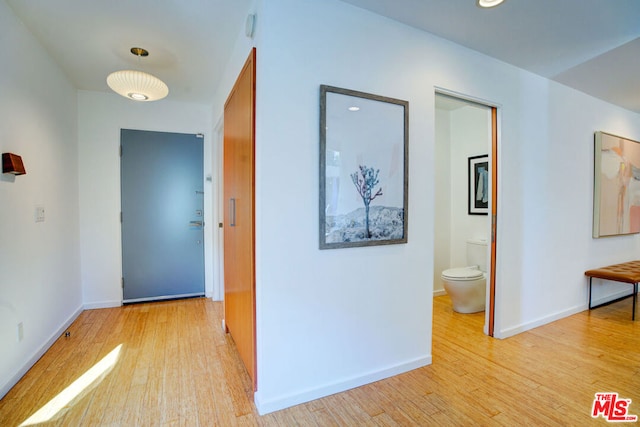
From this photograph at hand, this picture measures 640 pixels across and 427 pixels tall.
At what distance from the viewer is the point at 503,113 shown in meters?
2.57

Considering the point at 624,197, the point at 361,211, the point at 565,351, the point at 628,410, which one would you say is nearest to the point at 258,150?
the point at 361,211

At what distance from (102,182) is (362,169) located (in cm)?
314

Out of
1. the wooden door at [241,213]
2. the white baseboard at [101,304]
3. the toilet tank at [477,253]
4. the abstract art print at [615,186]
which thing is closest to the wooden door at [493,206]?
the toilet tank at [477,253]

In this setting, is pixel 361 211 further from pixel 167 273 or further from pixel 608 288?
pixel 608 288

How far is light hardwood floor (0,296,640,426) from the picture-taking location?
64.0 inches

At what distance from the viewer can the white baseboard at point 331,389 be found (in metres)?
1.67

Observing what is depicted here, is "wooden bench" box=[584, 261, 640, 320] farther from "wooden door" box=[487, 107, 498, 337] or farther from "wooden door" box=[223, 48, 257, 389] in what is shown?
"wooden door" box=[223, 48, 257, 389]

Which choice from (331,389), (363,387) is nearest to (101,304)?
(331,389)

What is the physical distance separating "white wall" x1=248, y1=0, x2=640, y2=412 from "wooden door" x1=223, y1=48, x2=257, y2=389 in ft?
0.46

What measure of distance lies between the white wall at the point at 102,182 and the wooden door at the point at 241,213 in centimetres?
168

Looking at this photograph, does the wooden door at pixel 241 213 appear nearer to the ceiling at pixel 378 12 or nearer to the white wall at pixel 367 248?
the white wall at pixel 367 248

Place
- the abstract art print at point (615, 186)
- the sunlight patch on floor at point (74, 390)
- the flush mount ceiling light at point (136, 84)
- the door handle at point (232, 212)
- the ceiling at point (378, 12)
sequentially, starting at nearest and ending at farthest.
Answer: the sunlight patch on floor at point (74, 390), the ceiling at point (378, 12), the flush mount ceiling light at point (136, 84), the door handle at point (232, 212), the abstract art print at point (615, 186)

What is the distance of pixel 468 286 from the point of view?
3.05 meters

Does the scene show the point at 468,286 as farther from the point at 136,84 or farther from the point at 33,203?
the point at 33,203
